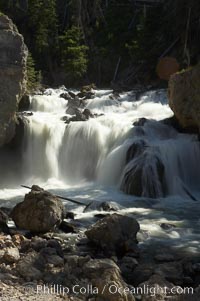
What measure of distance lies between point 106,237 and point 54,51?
23.6 m


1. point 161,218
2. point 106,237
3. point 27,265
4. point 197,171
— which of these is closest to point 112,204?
point 161,218

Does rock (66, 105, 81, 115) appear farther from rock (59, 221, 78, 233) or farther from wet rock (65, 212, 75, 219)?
rock (59, 221, 78, 233)

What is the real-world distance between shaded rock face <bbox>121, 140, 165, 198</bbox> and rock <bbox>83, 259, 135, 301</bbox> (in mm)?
7336

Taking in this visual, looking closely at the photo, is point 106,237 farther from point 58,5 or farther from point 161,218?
point 58,5

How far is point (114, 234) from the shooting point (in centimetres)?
912

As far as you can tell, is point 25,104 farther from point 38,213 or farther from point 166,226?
point 166,226

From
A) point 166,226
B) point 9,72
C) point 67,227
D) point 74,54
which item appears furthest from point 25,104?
point 166,226

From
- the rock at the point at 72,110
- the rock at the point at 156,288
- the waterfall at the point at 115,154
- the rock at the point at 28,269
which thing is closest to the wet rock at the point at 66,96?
the rock at the point at 72,110

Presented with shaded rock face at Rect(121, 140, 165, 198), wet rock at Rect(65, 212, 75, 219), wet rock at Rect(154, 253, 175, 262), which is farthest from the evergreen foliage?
wet rock at Rect(154, 253, 175, 262)

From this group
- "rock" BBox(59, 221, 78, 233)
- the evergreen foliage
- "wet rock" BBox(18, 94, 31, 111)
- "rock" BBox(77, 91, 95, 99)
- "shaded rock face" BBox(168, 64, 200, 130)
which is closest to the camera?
"rock" BBox(59, 221, 78, 233)

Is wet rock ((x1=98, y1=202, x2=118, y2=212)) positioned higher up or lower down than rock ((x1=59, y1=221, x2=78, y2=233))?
lower down

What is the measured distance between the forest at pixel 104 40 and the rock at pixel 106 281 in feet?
62.6

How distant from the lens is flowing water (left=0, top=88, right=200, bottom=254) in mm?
14352

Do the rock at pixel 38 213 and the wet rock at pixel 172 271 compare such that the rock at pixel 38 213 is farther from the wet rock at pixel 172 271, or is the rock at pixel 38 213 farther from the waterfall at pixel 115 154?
the waterfall at pixel 115 154
